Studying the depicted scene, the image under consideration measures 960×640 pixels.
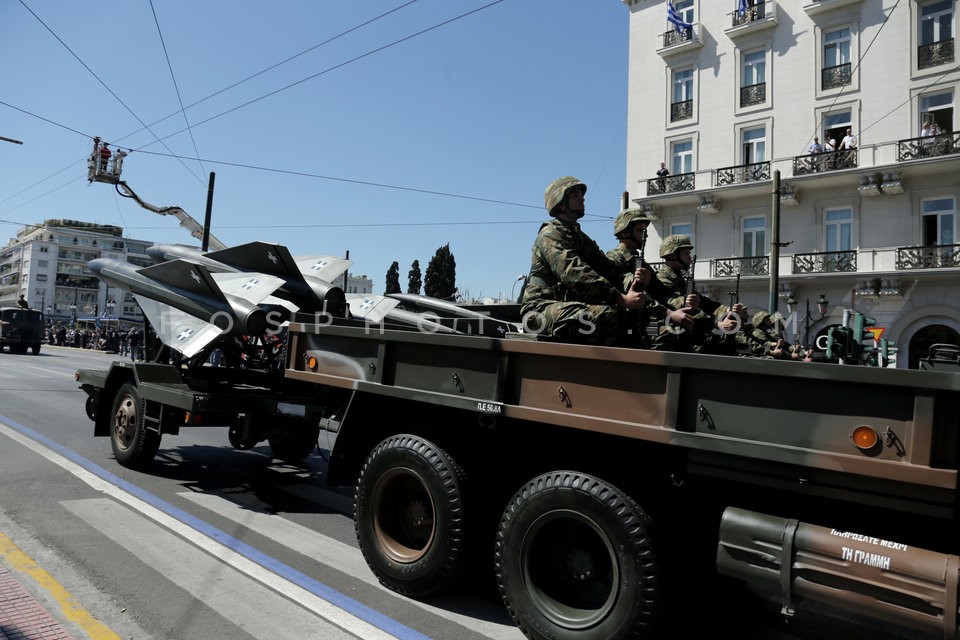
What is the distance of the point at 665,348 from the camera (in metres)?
Result: 4.09

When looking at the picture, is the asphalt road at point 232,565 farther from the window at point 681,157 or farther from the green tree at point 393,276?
the green tree at point 393,276

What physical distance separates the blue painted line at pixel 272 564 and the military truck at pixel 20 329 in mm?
30426

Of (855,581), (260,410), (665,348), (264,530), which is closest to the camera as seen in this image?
(855,581)

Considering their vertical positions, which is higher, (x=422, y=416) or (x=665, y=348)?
(x=665, y=348)

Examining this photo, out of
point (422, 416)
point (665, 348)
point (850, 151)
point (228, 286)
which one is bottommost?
point (422, 416)

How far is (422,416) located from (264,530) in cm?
202

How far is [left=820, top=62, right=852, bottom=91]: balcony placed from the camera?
23781 millimetres

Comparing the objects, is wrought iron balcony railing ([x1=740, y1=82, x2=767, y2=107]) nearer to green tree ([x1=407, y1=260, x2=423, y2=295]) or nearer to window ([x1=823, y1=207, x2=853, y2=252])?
window ([x1=823, y1=207, x2=853, y2=252])

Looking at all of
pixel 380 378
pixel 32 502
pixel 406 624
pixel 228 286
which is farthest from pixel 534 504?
pixel 228 286

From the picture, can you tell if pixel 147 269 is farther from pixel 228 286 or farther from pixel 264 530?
pixel 264 530

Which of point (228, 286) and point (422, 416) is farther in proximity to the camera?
point (228, 286)

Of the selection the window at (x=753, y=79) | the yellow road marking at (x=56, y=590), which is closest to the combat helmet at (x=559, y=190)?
the yellow road marking at (x=56, y=590)

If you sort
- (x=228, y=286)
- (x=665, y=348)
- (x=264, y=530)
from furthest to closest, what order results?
(x=228, y=286) < (x=264, y=530) < (x=665, y=348)

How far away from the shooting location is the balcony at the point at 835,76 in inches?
936
